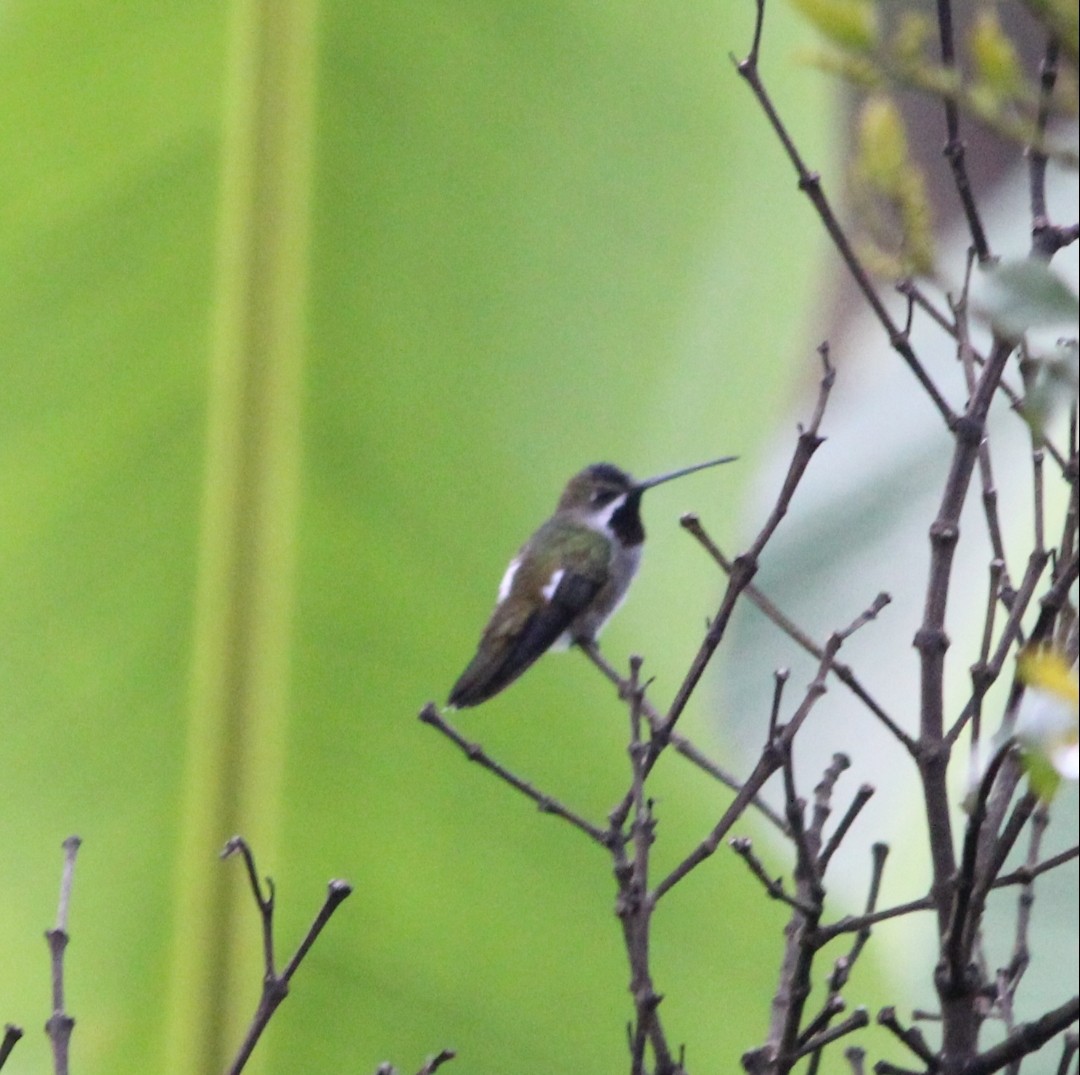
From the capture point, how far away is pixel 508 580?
3.49 feet

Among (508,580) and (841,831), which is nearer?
(841,831)

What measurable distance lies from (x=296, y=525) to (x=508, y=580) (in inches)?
A: 6.9

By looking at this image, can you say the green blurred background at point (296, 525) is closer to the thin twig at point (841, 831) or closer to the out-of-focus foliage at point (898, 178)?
the thin twig at point (841, 831)

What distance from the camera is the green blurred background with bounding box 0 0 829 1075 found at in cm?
95

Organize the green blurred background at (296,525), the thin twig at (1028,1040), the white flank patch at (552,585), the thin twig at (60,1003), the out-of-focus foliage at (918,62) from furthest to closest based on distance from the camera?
1. the white flank patch at (552,585)
2. the green blurred background at (296,525)
3. the thin twig at (60,1003)
4. the thin twig at (1028,1040)
5. the out-of-focus foliage at (918,62)

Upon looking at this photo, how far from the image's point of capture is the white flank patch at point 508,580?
3.44 ft

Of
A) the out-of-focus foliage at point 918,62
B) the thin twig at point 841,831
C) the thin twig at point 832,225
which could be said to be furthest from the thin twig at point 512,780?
the out-of-focus foliage at point 918,62

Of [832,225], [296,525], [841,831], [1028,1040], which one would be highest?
[296,525]

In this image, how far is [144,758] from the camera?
96 centimetres

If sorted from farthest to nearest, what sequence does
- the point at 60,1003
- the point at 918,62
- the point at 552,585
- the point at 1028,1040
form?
the point at 552,585, the point at 60,1003, the point at 1028,1040, the point at 918,62

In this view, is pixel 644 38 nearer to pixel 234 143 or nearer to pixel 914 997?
pixel 234 143

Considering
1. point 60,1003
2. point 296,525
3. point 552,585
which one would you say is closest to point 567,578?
point 552,585

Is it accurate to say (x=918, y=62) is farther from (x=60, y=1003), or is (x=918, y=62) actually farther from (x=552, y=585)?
(x=552, y=585)

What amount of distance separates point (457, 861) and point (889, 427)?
2.77 ft
